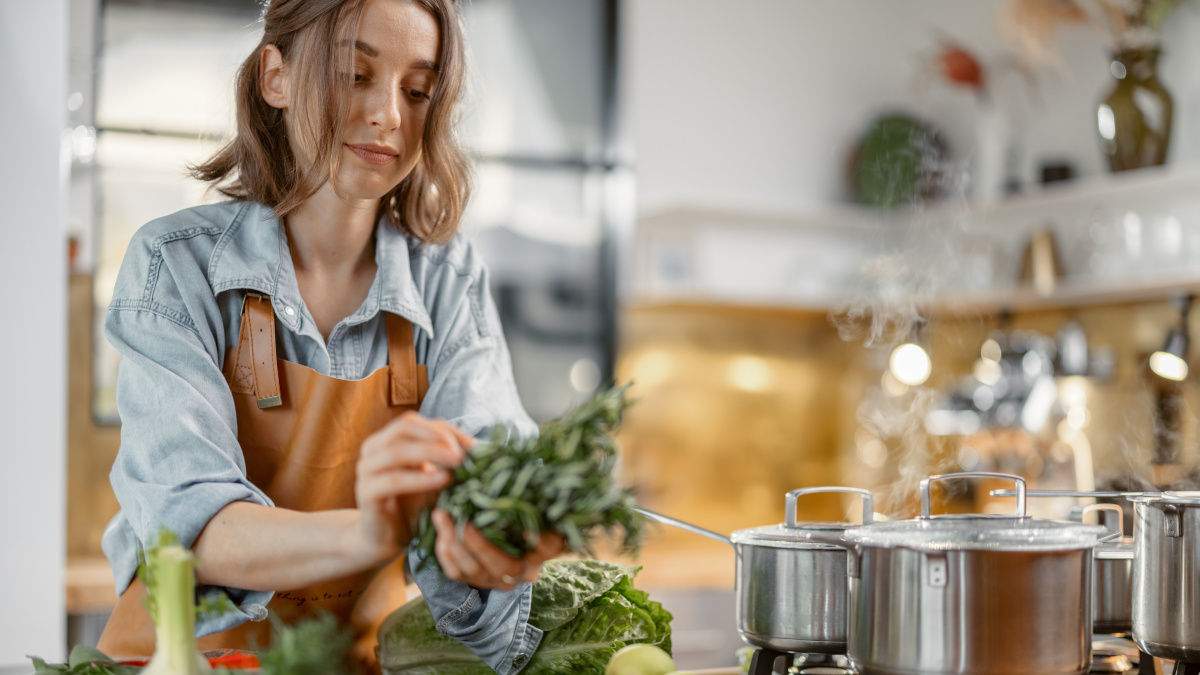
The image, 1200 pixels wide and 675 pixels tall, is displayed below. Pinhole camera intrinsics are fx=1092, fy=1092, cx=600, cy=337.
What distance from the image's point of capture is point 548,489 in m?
0.79

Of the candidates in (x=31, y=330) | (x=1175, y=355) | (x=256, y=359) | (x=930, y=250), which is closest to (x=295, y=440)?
(x=256, y=359)

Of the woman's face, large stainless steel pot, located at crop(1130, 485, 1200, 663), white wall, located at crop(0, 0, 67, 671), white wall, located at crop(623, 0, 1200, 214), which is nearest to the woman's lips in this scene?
the woman's face

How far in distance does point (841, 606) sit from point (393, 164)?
25.2 inches

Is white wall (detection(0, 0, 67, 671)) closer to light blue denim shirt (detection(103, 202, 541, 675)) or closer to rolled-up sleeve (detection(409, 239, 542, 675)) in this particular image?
light blue denim shirt (detection(103, 202, 541, 675))

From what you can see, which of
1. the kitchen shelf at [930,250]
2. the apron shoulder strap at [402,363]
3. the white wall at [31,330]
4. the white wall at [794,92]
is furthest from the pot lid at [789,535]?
the white wall at [794,92]

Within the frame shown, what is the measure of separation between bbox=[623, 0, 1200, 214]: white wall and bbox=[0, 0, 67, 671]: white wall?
85.5 inches

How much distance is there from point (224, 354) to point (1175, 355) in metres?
2.94

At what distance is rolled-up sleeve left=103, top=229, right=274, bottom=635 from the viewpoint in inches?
39.0

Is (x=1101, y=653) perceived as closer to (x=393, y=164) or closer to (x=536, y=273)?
(x=393, y=164)

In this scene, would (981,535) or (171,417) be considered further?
(171,417)

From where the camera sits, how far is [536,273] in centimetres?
416

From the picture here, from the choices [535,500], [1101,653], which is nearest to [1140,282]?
[1101,653]

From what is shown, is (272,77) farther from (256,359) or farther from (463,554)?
(463,554)

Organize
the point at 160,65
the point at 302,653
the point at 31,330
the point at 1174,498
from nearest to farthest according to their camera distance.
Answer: the point at 302,653 → the point at 1174,498 → the point at 31,330 → the point at 160,65
